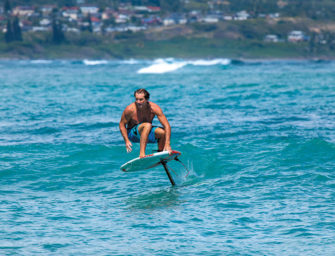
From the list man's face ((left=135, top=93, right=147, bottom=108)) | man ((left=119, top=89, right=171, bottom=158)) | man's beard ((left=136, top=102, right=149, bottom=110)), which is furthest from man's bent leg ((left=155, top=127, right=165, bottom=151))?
man's face ((left=135, top=93, right=147, bottom=108))

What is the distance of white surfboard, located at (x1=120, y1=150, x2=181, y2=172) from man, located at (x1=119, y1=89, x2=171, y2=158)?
0.12 meters

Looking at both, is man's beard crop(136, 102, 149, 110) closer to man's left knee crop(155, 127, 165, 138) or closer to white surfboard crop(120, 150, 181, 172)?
man's left knee crop(155, 127, 165, 138)

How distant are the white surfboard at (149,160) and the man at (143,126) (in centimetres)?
12

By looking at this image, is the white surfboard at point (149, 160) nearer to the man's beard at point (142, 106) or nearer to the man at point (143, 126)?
→ the man at point (143, 126)

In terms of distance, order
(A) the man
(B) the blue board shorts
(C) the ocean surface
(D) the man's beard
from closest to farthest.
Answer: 1. (C) the ocean surface
2. (D) the man's beard
3. (A) the man
4. (B) the blue board shorts

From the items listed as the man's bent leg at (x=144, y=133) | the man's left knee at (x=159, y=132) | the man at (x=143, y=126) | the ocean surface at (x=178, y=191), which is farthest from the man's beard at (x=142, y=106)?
the ocean surface at (x=178, y=191)

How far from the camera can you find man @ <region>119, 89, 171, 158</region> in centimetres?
1109

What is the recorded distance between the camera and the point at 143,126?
1119 cm

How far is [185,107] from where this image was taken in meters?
31.5

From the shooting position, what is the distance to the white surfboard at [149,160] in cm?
1109

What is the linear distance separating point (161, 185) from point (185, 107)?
18383 millimetres

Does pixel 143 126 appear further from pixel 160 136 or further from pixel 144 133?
pixel 160 136

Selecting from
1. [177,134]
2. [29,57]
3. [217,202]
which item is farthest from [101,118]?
[29,57]

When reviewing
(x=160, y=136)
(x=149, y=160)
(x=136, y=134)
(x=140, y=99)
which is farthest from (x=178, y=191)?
(x=140, y=99)
